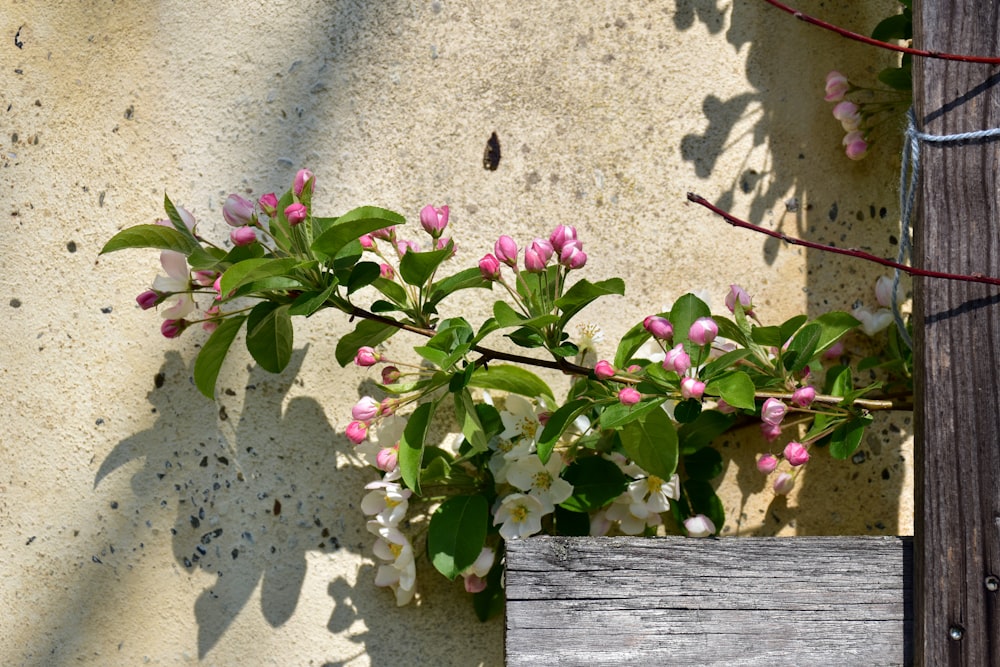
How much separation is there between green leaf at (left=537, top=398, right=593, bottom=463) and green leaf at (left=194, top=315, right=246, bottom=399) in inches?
15.9

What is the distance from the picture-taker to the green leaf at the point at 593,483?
4.17 feet

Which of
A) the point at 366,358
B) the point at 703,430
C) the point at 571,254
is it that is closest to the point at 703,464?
the point at 703,430

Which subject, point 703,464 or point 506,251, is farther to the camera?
point 703,464

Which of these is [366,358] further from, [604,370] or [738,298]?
[738,298]

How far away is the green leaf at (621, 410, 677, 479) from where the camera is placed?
118 cm

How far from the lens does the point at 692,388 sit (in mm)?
1083

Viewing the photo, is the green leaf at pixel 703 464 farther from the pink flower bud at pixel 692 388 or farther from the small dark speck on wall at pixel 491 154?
the small dark speck on wall at pixel 491 154

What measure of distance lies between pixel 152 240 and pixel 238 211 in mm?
112

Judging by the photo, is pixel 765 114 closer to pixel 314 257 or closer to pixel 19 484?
pixel 314 257

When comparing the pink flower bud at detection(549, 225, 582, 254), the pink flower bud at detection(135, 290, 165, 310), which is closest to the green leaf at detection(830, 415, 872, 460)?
the pink flower bud at detection(549, 225, 582, 254)

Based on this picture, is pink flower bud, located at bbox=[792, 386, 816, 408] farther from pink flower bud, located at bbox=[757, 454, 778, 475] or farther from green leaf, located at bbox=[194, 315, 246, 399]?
green leaf, located at bbox=[194, 315, 246, 399]

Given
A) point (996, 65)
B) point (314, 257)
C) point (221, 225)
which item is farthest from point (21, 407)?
point (996, 65)

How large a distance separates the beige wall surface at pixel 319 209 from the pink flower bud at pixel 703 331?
0.28m

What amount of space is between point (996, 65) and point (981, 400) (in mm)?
392
